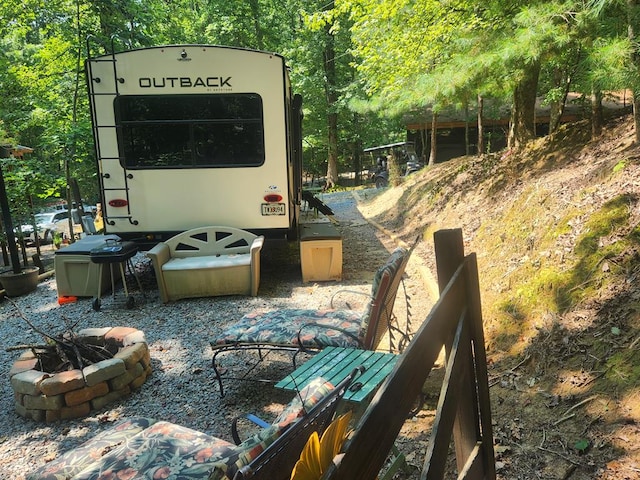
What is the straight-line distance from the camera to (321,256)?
21.2 feet

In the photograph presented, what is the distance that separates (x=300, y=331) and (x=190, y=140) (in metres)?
3.85

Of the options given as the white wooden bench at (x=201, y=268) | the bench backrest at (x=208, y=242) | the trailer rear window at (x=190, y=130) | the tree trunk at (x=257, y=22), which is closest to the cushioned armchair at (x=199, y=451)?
the white wooden bench at (x=201, y=268)

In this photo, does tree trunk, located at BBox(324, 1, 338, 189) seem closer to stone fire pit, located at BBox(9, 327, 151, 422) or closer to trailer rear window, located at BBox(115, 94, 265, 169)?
trailer rear window, located at BBox(115, 94, 265, 169)

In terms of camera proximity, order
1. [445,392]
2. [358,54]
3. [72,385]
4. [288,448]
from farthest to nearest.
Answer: [358,54], [72,385], [445,392], [288,448]

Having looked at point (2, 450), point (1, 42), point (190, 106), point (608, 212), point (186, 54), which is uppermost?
point (1, 42)

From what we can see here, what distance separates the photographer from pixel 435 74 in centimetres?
569

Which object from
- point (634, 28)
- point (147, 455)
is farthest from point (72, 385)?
point (634, 28)

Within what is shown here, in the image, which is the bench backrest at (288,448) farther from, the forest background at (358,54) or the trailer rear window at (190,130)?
the trailer rear window at (190,130)

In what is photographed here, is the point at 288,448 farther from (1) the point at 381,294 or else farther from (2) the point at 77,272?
(2) the point at 77,272

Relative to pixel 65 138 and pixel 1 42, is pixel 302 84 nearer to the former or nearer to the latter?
pixel 1 42

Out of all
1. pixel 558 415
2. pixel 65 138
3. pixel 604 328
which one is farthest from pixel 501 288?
pixel 65 138

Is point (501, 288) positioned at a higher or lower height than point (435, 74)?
lower

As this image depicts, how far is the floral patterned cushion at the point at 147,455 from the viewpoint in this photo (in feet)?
6.27

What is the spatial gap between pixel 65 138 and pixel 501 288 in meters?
9.26
